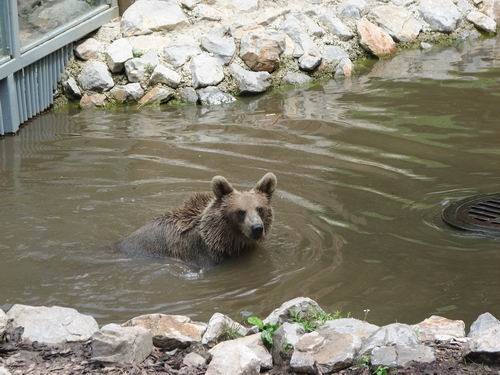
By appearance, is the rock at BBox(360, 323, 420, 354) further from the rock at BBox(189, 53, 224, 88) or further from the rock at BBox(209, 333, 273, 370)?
the rock at BBox(189, 53, 224, 88)

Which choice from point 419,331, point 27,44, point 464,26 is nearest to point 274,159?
point 27,44

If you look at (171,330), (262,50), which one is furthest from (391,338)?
(262,50)

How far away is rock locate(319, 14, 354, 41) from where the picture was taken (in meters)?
14.5

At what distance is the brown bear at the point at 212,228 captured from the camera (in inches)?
319

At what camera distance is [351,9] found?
1501cm

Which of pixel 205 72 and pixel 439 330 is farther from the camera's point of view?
pixel 205 72

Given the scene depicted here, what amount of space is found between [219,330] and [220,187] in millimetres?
2791

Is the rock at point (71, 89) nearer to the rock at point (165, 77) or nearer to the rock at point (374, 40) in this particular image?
the rock at point (165, 77)

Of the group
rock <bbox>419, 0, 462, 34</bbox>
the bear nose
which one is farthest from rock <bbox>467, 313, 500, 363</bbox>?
rock <bbox>419, 0, 462, 34</bbox>

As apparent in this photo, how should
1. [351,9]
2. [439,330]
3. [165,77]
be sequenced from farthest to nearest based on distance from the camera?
[351,9] → [165,77] → [439,330]

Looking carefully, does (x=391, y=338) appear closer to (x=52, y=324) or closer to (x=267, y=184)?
(x=52, y=324)

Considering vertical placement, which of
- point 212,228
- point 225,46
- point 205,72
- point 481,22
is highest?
point 481,22

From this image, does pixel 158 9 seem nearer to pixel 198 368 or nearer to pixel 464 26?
pixel 464 26

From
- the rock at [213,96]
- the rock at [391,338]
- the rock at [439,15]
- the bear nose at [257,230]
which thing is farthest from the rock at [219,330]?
the rock at [439,15]
